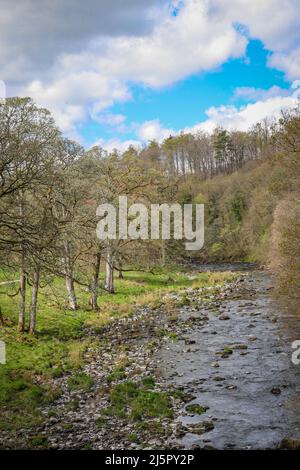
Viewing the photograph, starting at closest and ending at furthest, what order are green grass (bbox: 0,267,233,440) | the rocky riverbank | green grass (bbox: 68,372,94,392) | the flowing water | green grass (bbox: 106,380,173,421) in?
the rocky riverbank → the flowing water → green grass (bbox: 106,380,173,421) → green grass (bbox: 0,267,233,440) → green grass (bbox: 68,372,94,392)

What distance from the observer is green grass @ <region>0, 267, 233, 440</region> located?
52.9 ft

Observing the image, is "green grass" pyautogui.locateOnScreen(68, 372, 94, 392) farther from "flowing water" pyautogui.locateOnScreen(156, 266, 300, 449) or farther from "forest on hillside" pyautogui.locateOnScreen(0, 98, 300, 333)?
"forest on hillside" pyautogui.locateOnScreen(0, 98, 300, 333)

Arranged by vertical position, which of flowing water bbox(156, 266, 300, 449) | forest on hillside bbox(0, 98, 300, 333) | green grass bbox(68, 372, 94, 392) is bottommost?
green grass bbox(68, 372, 94, 392)

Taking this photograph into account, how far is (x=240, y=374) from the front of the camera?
750 inches

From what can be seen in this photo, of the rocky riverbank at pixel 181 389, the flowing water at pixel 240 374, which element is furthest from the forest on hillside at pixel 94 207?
the rocky riverbank at pixel 181 389

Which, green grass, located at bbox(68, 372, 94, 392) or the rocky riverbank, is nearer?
the rocky riverbank

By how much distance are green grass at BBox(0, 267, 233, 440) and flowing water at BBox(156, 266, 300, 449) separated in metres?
2.27

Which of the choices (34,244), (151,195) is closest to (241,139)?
(151,195)

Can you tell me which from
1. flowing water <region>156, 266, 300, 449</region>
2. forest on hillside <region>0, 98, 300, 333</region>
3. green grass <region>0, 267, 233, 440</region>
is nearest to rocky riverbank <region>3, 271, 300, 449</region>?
flowing water <region>156, 266, 300, 449</region>

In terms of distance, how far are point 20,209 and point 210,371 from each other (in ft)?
34.9

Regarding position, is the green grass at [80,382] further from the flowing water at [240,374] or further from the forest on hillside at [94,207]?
the forest on hillside at [94,207]

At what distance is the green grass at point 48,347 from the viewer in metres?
16.1

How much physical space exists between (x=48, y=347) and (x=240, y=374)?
982cm

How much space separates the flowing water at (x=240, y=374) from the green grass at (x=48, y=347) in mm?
2269
